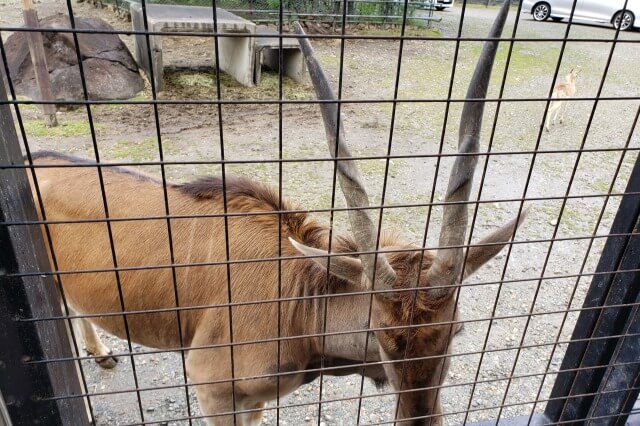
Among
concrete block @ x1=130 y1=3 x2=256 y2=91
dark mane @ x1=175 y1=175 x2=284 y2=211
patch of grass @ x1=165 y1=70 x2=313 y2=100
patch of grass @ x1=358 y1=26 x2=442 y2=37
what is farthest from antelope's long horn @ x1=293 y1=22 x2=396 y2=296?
patch of grass @ x1=358 y1=26 x2=442 y2=37

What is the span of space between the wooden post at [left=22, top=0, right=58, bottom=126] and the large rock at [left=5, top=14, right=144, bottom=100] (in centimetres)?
63

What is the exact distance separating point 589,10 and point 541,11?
91.1 inches

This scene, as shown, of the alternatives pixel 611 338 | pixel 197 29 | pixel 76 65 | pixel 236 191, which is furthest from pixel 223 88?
pixel 611 338

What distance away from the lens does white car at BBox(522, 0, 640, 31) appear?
1536 cm

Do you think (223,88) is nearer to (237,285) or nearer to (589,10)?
(237,285)

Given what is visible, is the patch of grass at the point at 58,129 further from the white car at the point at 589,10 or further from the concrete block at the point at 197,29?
the white car at the point at 589,10

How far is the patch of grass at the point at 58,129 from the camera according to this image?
6613 millimetres

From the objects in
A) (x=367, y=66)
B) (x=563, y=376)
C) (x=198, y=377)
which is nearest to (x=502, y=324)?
(x=563, y=376)

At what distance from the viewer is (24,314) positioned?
143cm

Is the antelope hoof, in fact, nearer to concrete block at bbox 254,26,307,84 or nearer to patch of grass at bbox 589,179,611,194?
patch of grass at bbox 589,179,611,194

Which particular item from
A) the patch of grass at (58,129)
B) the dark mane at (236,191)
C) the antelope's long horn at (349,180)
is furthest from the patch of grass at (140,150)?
the antelope's long horn at (349,180)

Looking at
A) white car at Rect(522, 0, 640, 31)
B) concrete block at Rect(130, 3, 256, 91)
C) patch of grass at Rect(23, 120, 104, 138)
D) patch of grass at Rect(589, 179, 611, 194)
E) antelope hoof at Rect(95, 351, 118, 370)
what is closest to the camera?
antelope hoof at Rect(95, 351, 118, 370)

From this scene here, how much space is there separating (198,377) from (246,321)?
0.37 m

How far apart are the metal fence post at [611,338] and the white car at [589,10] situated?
45.8 feet
